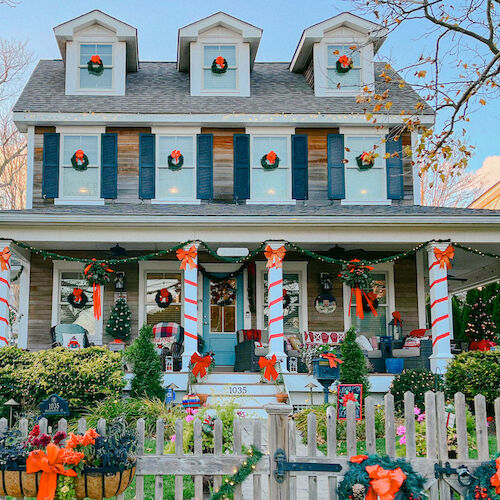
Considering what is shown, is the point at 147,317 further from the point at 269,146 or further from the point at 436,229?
the point at 436,229

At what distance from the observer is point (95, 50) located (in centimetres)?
1538

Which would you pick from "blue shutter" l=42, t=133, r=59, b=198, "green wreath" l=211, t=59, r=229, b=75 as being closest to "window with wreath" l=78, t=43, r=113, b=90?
"blue shutter" l=42, t=133, r=59, b=198

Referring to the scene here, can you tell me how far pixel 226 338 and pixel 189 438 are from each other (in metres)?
7.89

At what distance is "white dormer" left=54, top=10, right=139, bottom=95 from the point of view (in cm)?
1521

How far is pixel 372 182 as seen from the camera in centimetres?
1491

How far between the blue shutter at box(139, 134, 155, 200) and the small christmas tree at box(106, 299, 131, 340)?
2.40 meters

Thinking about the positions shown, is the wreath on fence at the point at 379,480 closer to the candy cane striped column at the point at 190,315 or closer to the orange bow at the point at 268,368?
the orange bow at the point at 268,368

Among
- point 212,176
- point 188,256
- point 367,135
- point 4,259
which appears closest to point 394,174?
point 367,135

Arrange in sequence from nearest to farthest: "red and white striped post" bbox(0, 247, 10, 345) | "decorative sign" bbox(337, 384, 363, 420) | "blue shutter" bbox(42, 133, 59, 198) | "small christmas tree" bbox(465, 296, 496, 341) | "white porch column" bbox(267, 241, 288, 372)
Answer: "decorative sign" bbox(337, 384, 363, 420) → "red and white striped post" bbox(0, 247, 10, 345) → "white porch column" bbox(267, 241, 288, 372) → "blue shutter" bbox(42, 133, 59, 198) → "small christmas tree" bbox(465, 296, 496, 341)

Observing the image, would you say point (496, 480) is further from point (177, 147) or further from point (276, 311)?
point (177, 147)

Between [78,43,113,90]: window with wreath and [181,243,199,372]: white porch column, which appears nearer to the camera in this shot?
[181,243,199,372]: white porch column

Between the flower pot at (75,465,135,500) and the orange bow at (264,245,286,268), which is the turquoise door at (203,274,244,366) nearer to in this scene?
the orange bow at (264,245,286,268)

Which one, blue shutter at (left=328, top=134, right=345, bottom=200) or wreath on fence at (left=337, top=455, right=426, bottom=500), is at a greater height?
blue shutter at (left=328, top=134, right=345, bottom=200)

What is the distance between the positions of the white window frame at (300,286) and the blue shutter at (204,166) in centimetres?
191
